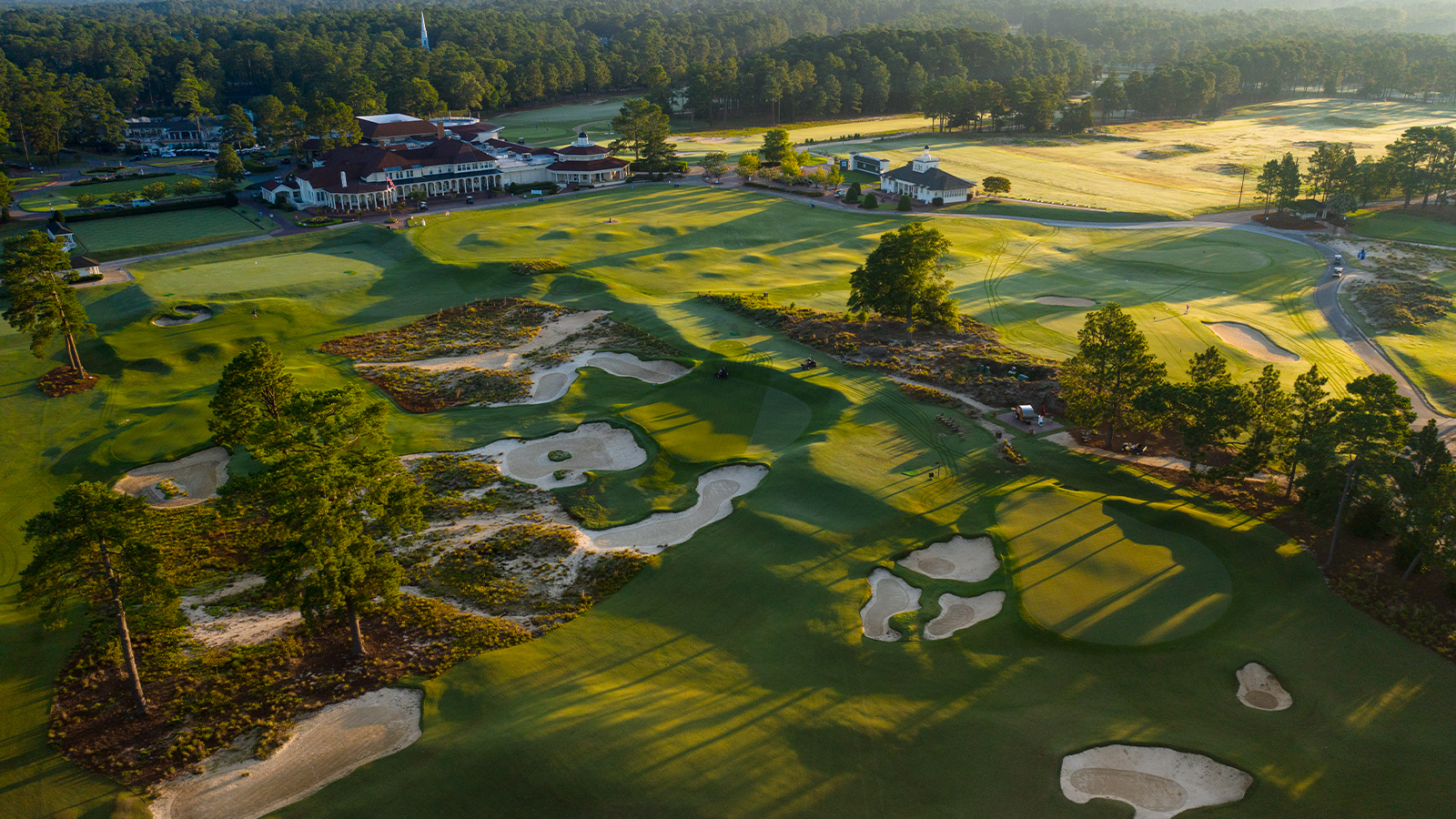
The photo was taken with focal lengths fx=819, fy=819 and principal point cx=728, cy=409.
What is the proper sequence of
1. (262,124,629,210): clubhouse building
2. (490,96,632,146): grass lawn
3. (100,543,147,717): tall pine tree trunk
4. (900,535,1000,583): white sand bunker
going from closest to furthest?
(100,543,147,717): tall pine tree trunk
(900,535,1000,583): white sand bunker
(262,124,629,210): clubhouse building
(490,96,632,146): grass lawn

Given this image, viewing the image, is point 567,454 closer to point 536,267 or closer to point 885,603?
point 885,603

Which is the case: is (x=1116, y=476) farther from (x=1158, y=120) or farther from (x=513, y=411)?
(x=1158, y=120)

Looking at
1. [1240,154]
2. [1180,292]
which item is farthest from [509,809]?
[1240,154]

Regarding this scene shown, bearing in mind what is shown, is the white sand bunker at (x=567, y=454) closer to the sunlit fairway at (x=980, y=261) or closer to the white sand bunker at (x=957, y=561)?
the white sand bunker at (x=957, y=561)

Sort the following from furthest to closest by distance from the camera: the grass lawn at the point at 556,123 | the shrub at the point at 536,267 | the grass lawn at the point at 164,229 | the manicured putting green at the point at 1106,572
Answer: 1. the grass lawn at the point at 556,123
2. the grass lawn at the point at 164,229
3. the shrub at the point at 536,267
4. the manicured putting green at the point at 1106,572

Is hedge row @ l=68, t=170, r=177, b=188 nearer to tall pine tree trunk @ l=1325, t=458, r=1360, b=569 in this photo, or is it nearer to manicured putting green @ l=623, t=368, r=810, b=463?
manicured putting green @ l=623, t=368, r=810, b=463

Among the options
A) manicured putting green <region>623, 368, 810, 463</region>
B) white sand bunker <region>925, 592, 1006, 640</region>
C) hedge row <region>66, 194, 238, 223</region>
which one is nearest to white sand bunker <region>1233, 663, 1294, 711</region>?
white sand bunker <region>925, 592, 1006, 640</region>

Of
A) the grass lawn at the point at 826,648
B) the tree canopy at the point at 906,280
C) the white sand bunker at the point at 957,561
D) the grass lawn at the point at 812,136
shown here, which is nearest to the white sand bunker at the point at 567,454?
the grass lawn at the point at 826,648
